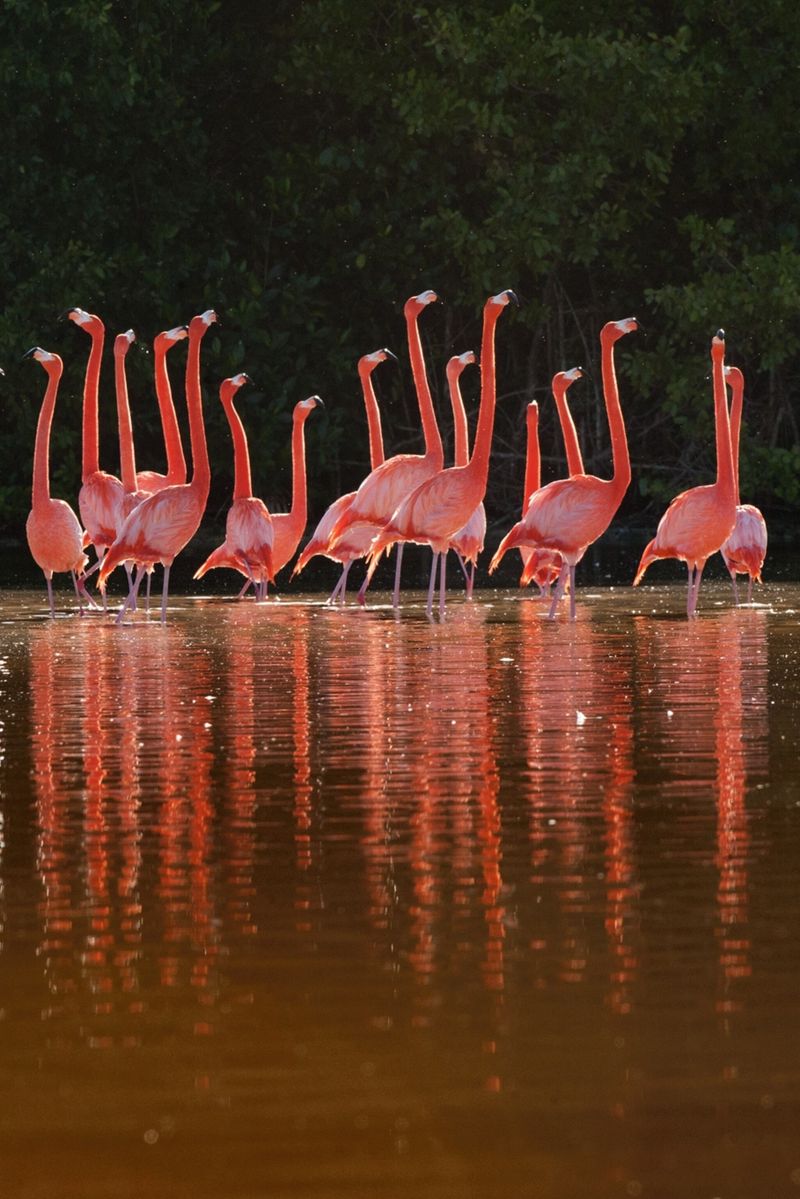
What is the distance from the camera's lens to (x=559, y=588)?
14805mm

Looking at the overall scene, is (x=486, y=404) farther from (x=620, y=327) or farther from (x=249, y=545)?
(x=249, y=545)

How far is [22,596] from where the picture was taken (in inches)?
698

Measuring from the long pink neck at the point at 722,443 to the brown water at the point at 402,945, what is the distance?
5702mm

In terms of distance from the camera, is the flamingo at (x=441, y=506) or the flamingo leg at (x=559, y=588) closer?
the flamingo leg at (x=559, y=588)

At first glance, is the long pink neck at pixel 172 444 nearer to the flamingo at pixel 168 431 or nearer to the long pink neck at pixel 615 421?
the flamingo at pixel 168 431

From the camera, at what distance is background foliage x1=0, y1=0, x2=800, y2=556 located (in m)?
25.7

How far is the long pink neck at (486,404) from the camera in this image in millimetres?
15109

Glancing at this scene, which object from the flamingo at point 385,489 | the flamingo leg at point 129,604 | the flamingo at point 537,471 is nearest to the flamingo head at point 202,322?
the flamingo at point 385,489

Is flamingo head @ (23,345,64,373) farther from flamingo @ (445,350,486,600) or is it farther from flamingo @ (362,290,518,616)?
flamingo @ (362,290,518,616)

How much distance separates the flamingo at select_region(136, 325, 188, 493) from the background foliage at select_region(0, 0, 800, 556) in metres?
7.93

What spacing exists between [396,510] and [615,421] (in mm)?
1598

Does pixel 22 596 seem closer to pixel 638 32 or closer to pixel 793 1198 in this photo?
pixel 638 32

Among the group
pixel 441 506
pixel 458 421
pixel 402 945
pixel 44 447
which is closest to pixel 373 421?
pixel 458 421

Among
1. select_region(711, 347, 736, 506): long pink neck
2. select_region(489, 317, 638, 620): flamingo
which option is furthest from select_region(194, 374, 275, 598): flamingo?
select_region(711, 347, 736, 506): long pink neck
